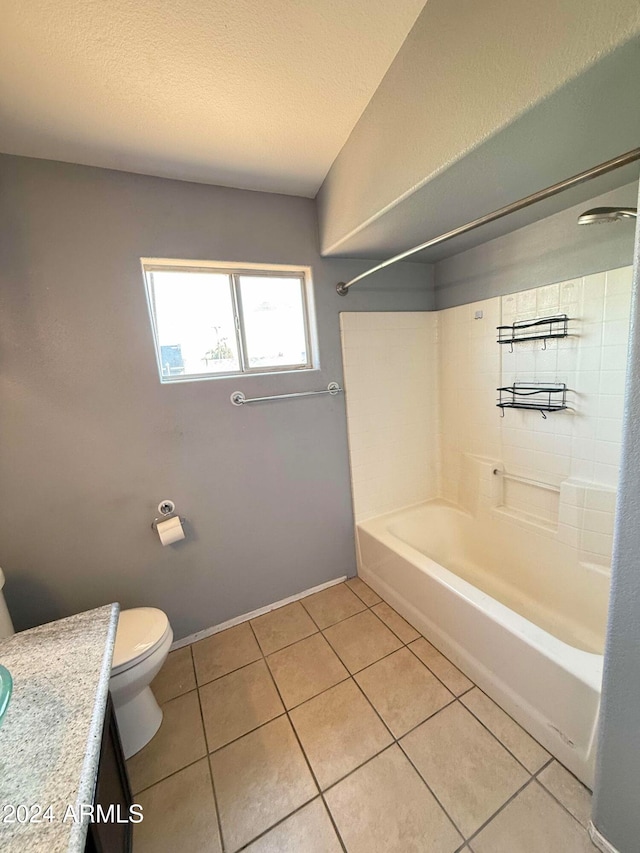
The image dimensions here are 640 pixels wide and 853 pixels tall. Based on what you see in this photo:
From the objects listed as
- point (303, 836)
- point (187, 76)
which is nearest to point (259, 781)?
point (303, 836)

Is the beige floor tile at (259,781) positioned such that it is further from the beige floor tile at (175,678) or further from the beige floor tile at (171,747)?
the beige floor tile at (175,678)

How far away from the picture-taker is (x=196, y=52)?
3.43 feet

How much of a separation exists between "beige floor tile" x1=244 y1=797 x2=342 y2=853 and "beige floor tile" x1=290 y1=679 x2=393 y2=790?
85 mm

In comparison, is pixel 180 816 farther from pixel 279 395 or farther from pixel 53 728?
pixel 279 395

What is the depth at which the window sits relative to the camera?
5.55 ft

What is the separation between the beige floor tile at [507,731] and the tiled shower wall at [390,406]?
1088mm

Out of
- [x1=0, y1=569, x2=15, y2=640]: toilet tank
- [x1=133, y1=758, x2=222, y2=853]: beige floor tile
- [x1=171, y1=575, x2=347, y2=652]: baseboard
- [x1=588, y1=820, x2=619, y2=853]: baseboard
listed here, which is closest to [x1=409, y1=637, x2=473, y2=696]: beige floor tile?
[x1=588, y1=820, x2=619, y2=853]: baseboard

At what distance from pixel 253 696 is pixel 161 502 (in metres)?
1.01

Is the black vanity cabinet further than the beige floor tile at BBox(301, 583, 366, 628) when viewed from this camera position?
No

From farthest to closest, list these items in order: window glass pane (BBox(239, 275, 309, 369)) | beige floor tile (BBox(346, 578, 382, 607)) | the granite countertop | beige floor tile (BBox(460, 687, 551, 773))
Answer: beige floor tile (BBox(346, 578, 382, 607))
window glass pane (BBox(239, 275, 309, 369))
beige floor tile (BBox(460, 687, 551, 773))
the granite countertop

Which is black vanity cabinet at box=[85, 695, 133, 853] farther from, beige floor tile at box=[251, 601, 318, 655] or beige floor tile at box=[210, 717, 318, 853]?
beige floor tile at box=[251, 601, 318, 655]

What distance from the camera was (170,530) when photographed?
1.62 m

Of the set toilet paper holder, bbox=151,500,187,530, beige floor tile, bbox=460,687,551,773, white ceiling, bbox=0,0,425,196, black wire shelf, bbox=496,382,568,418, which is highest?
white ceiling, bbox=0,0,425,196

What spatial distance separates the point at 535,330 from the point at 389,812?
7.06ft
